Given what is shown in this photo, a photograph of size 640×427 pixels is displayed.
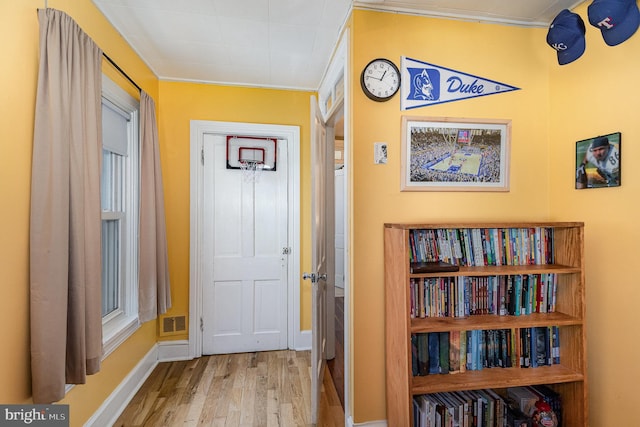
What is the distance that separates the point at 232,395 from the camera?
7.23 ft

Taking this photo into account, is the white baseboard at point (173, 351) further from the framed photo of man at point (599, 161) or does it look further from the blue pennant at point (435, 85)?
the framed photo of man at point (599, 161)

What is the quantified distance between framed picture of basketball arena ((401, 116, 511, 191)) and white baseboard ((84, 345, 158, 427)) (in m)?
2.31

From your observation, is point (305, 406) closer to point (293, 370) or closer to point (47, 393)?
point (293, 370)

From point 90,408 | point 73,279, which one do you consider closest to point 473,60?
point 73,279

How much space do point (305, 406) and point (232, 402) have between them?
21.1 inches

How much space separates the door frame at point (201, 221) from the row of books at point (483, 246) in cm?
145

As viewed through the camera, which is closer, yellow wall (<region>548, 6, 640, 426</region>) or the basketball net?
yellow wall (<region>548, 6, 640, 426</region>)

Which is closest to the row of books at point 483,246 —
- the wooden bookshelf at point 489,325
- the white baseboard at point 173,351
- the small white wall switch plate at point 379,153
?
the wooden bookshelf at point 489,325

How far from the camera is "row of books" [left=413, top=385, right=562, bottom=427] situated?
1629 millimetres

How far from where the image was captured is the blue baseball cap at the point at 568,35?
4.81ft

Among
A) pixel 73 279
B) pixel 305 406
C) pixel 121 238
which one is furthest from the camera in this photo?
pixel 121 238

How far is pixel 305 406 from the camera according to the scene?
2.08 metres

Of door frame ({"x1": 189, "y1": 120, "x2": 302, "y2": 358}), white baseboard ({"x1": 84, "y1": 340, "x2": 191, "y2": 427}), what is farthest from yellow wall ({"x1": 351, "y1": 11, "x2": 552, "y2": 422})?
white baseboard ({"x1": 84, "y1": 340, "x2": 191, "y2": 427})

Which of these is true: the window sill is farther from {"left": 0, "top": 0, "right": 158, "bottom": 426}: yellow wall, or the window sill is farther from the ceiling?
the ceiling
